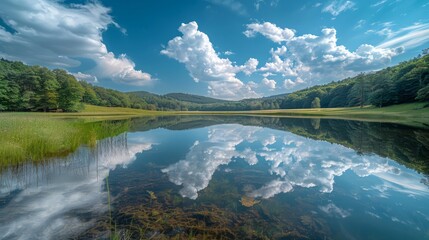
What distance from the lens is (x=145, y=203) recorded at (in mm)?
6387

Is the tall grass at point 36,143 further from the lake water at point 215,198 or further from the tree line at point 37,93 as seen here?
the tree line at point 37,93

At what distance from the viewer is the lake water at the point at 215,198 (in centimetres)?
494

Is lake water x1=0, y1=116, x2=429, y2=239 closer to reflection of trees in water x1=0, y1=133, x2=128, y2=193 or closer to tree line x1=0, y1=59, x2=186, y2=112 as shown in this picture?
reflection of trees in water x1=0, y1=133, x2=128, y2=193

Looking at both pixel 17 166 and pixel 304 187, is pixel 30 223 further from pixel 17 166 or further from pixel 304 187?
pixel 304 187

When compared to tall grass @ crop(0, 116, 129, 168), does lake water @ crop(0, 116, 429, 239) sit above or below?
below

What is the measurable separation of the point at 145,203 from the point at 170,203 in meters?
0.79

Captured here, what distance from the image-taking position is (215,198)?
22.6 feet

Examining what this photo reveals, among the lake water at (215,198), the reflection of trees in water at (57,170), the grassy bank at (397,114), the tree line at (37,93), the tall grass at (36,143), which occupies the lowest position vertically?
Result: the lake water at (215,198)

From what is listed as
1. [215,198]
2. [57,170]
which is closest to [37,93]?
[57,170]

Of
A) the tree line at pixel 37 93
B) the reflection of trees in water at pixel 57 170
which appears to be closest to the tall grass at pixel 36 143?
the reflection of trees in water at pixel 57 170

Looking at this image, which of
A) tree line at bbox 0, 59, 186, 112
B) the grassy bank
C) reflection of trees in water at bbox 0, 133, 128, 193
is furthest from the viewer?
tree line at bbox 0, 59, 186, 112

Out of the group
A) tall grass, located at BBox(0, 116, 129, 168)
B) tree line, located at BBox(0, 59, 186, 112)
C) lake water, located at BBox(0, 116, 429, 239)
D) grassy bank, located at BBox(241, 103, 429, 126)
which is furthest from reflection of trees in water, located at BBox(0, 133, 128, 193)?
tree line, located at BBox(0, 59, 186, 112)

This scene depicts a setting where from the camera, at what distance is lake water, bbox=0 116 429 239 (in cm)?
494

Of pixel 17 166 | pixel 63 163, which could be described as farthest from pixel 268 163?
pixel 17 166
